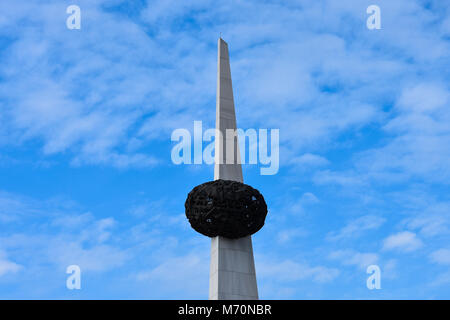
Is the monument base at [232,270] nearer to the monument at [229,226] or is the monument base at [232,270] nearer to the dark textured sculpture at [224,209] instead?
the monument at [229,226]

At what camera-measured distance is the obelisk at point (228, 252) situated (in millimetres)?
24016

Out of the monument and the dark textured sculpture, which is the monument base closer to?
the monument

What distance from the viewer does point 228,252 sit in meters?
24.8

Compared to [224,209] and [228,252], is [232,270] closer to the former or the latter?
[228,252]

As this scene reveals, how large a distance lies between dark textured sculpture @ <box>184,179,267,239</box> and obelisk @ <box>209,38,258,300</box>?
1.88 ft

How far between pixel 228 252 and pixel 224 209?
71.8 inches

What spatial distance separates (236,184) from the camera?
986 inches

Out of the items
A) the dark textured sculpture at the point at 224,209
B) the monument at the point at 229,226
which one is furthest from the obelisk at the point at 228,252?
the dark textured sculpture at the point at 224,209

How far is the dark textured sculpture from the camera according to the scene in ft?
79.6

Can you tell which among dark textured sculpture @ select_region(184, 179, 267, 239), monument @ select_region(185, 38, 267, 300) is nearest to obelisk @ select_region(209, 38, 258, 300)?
monument @ select_region(185, 38, 267, 300)

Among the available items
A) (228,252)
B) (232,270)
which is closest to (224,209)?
(228,252)
